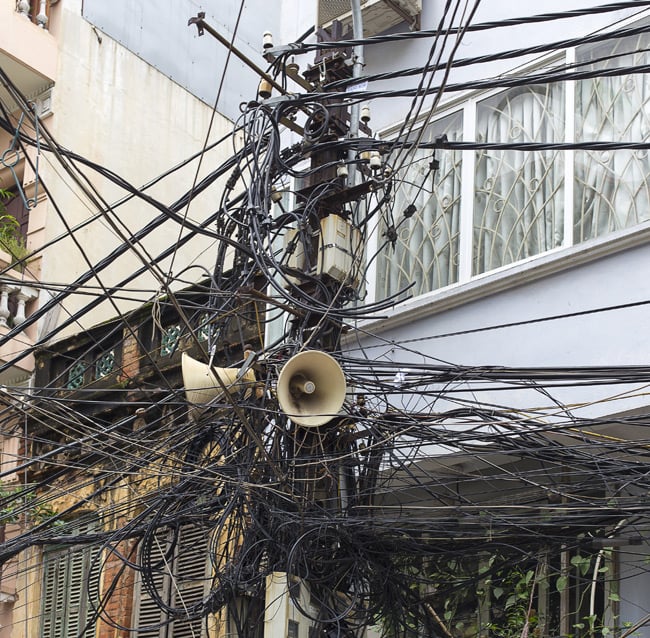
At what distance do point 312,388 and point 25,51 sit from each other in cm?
914

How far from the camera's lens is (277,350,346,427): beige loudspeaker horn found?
800 centimetres

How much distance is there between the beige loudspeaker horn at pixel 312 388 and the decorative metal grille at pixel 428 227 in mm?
2808

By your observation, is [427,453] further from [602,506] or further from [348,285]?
[602,506]

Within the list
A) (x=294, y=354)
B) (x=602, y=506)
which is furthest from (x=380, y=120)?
(x=602, y=506)

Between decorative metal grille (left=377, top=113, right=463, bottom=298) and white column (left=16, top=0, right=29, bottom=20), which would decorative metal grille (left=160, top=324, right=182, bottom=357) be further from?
white column (left=16, top=0, right=29, bottom=20)

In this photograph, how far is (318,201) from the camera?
30.5 feet

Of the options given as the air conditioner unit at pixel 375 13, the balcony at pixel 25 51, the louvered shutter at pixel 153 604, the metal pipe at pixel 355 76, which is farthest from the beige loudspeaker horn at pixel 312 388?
the balcony at pixel 25 51

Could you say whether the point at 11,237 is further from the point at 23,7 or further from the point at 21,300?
the point at 23,7

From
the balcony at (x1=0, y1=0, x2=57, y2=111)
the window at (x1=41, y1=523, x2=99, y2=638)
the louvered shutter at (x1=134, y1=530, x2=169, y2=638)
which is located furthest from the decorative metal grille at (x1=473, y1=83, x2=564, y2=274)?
the balcony at (x1=0, y1=0, x2=57, y2=111)

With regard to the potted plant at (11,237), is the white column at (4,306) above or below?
below

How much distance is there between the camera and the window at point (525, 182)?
9.85 metres

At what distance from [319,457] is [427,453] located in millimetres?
1807

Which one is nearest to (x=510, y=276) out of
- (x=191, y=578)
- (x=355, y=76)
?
(x=355, y=76)

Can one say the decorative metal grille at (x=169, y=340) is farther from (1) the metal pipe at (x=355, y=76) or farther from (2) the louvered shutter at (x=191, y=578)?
(1) the metal pipe at (x=355, y=76)
